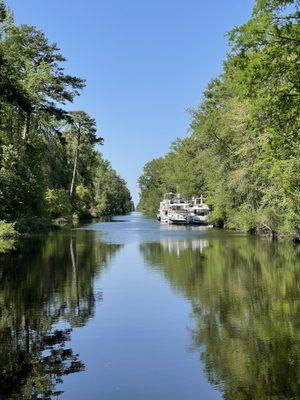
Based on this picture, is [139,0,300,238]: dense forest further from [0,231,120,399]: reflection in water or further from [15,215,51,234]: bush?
[15,215,51,234]: bush

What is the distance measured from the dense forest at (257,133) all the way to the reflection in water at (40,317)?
27.0ft

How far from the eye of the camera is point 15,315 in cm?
1211

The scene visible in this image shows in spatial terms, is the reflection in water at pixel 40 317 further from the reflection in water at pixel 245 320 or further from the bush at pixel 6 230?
the bush at pixel 6 230

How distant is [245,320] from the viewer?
11.7 meters

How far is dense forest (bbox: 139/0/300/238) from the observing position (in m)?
15.3

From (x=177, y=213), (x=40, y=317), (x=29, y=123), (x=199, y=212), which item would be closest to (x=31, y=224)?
(x=29, y=123)

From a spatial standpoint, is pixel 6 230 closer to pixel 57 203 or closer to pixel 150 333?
pixel 57 203

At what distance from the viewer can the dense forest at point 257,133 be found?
15320mm

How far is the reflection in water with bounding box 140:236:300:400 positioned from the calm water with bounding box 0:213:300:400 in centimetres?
3

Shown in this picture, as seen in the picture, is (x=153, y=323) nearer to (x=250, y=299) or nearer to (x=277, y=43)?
(x=250, y=299)

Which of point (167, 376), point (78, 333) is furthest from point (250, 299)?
point (167, 376)

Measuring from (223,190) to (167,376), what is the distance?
44.1 meters

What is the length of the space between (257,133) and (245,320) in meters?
18.5

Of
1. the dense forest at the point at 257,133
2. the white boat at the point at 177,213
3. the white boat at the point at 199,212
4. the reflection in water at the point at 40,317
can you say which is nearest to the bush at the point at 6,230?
the reflection in water at the point at 40,317
